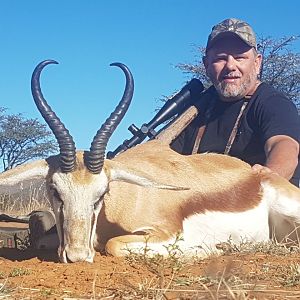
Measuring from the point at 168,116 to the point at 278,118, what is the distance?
1409mm

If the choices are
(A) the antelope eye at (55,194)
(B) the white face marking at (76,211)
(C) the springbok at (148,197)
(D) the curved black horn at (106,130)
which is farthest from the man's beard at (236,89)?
(A) the antelope eye at (55,194)

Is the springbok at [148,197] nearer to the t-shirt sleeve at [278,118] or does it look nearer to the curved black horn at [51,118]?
the curved black horn at [51,118]

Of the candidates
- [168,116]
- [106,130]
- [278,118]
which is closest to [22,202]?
[168,116]

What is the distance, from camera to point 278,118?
5512 mm

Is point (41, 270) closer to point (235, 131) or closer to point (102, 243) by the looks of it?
point (102, 243)

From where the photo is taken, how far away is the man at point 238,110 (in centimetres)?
555

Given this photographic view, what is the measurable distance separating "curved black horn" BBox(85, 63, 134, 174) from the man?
5.45 feet

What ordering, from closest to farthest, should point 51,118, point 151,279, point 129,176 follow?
point 151,279, point 51,118, point 129,176

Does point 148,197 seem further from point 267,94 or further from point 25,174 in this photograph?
point 267,94

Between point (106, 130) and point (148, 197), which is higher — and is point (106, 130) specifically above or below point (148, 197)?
above

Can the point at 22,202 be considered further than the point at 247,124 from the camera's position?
Yes

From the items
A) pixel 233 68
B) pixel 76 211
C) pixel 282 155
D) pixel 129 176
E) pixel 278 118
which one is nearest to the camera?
pixel 76 211

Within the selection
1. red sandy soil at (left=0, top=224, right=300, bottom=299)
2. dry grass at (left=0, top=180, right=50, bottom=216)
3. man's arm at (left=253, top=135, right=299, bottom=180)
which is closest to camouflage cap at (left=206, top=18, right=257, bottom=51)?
man's arm at (left=253, top=135, right=299, bottom=180)

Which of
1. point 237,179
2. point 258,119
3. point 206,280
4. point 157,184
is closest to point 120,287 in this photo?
point 206,280
